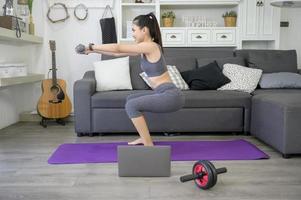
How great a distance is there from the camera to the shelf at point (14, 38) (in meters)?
3.09

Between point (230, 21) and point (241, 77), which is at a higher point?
point (230, 21)

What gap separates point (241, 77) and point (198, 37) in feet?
3.10

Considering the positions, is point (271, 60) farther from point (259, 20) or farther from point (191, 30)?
point (191, 30)

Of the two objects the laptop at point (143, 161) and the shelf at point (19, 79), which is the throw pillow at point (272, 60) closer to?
the laptop at point (143, 161)

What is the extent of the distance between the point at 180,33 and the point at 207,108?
4.53 ft

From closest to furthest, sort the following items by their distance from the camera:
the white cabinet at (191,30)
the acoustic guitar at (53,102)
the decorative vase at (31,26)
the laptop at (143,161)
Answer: the laptop at (143,161) → the acoustic guitar at (53,102) → the decorative vase at (31,26) → the white cabinet at (191,30)

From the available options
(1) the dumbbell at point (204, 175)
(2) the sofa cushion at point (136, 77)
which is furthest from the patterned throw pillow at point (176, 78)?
(1) the dumbbell at point (204, 175)

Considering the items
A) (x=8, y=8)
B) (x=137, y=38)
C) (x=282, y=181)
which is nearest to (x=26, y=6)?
(x=8, y=8)

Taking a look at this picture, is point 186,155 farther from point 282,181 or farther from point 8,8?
point 8,8

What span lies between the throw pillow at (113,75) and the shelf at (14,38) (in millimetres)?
888

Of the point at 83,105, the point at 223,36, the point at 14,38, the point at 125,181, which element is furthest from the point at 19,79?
the point at 223,36

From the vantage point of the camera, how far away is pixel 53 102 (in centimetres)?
373

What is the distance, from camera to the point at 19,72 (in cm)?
350

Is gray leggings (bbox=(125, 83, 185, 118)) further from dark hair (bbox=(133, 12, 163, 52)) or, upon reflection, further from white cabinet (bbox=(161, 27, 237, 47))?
white cabinet (bbox=(161, 27, 237, 47))
